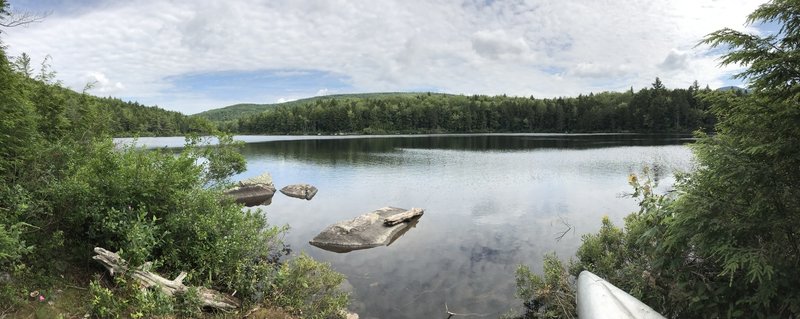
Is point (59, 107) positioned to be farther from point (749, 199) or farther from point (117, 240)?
point (749, 199)

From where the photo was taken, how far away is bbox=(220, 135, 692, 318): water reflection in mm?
13117

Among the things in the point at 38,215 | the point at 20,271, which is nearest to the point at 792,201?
the point at 20,271

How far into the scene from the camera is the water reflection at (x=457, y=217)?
43.0ft

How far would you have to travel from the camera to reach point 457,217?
23.2 m

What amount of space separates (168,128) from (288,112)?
48.8m

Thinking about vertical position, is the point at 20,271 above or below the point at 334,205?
above

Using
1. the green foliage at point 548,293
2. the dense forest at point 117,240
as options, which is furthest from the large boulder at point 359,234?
the green foliage at point 548,293

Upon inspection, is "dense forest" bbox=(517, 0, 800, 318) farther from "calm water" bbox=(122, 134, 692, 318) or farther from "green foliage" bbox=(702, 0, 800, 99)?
"calm water" bbox=(122, 134, 692, 318)

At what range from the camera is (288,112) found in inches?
7126

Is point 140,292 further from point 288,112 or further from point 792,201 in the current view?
point 288,112

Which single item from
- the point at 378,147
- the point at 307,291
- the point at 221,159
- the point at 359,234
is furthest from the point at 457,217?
the point at 378,147

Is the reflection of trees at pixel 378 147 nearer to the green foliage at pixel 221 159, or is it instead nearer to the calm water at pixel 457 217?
the calm water at pixel 457 217

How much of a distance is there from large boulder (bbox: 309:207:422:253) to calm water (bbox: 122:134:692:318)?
1.82 feet

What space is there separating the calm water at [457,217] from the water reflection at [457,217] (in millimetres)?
50
